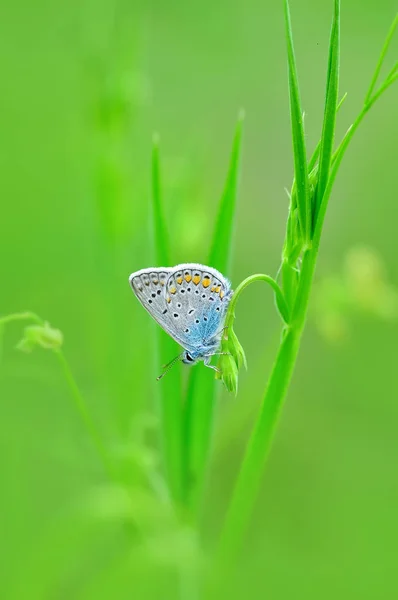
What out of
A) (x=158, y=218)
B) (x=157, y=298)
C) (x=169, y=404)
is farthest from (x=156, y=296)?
(x=169, y=404)

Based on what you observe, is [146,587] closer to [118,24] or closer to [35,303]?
[35,303]

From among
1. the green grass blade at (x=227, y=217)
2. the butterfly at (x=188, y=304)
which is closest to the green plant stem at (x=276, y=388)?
the butterfly at (x=188, y=304)

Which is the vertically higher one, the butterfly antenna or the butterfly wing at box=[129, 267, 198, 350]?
the butterfly wing at box=[129, 267, 198, 350]

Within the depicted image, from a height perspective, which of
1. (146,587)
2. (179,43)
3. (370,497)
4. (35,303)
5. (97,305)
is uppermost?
(179,43)

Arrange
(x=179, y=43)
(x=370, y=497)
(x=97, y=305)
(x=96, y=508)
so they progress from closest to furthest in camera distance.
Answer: (x=96, y=508) < (x=97, y=305) < (x=370, y=497) < (x=179, y=43)

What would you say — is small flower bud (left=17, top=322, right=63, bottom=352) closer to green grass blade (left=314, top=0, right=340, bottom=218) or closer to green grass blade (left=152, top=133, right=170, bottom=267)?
green grass blade (left=152, top=133, right=170, bottom=267)

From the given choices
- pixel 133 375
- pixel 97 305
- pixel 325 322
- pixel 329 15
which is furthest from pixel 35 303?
pixel 329 15

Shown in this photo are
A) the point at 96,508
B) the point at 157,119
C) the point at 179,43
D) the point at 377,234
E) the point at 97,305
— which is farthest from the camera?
the point at 179,43

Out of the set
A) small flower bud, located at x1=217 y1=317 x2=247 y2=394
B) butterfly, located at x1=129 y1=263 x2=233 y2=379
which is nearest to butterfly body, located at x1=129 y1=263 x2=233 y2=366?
butterfly, located at x1=129 y1=263 x2=233 y2=379

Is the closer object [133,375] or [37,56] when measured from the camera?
[133,375]
